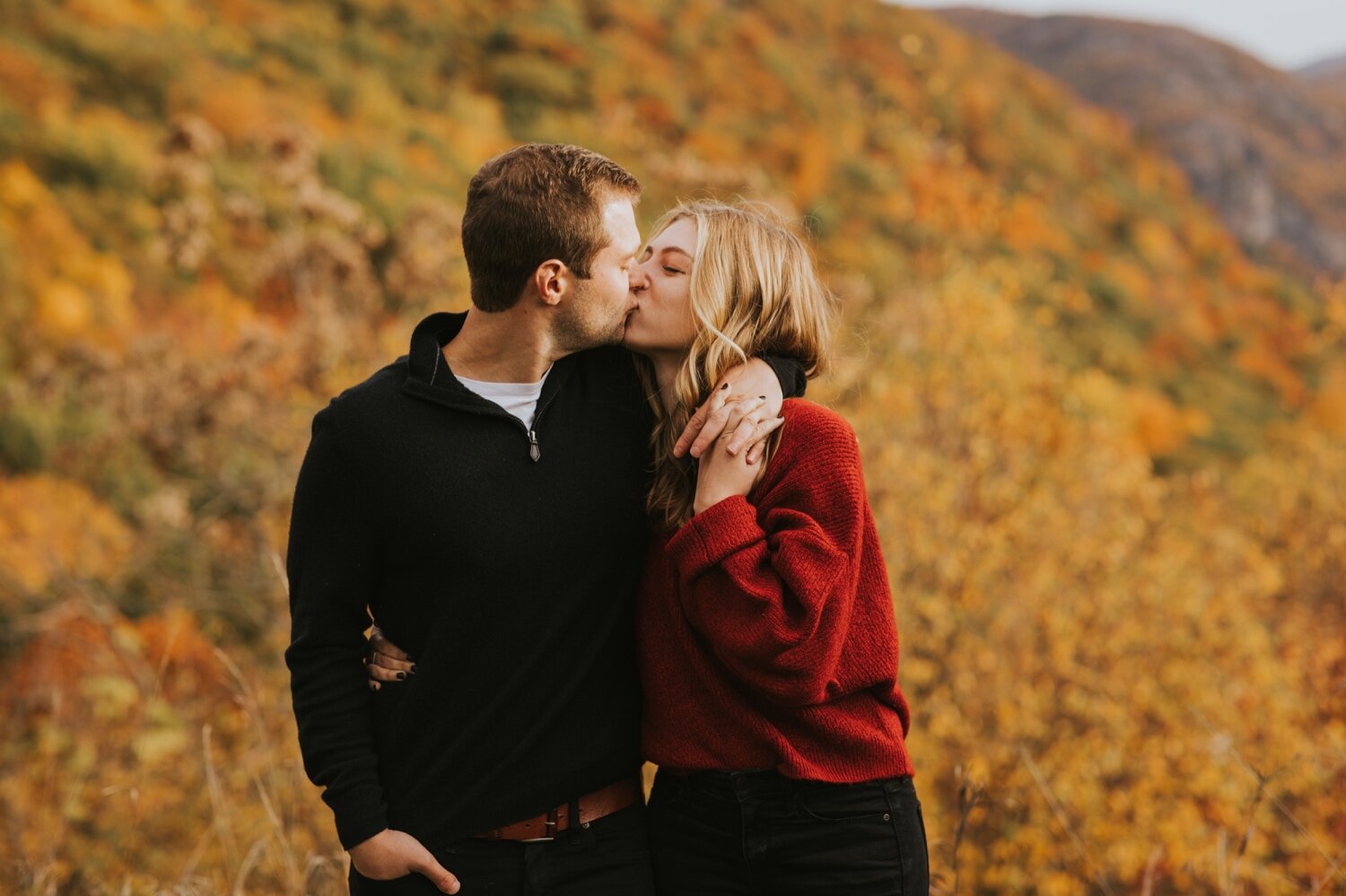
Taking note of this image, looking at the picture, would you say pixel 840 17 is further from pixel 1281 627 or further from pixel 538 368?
pixel 538 368

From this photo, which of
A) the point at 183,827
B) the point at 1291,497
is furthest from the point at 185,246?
the point at 1291,497

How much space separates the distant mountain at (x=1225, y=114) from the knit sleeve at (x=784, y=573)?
120 ft

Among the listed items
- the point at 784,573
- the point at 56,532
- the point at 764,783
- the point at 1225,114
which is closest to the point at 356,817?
the point at 764,783

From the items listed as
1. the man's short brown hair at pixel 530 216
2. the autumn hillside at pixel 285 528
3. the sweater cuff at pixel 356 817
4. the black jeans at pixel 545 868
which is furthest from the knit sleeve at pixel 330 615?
the autumn hillside at pixel 285 528

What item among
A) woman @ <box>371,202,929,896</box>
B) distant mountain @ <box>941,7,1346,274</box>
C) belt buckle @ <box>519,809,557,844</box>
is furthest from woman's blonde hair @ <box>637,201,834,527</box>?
distant mountain @ <box>941,7,1346,274</box>

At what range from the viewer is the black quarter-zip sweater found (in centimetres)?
196

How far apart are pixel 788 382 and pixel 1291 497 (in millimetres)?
9717

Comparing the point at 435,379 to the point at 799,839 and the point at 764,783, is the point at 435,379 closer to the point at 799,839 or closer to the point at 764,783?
the point at 764,783

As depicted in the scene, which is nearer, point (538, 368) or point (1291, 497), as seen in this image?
point (538, 368)

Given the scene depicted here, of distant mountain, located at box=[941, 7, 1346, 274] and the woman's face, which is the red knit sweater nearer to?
the woman's face

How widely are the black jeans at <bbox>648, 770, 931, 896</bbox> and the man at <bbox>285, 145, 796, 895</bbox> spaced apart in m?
0.16

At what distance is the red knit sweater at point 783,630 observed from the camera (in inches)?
73.1

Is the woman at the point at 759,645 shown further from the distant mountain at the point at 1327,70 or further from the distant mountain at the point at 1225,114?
the distant mountain at the point at 1327,70

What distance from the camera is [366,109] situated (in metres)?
15.4
